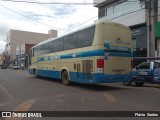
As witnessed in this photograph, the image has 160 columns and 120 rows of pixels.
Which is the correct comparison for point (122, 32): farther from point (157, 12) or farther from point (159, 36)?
point (157, 12)

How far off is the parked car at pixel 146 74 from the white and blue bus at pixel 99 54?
1.88m

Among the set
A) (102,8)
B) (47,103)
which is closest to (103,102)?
(47,103)

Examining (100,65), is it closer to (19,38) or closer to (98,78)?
(98,78)

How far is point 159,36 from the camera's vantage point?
30.3 meters

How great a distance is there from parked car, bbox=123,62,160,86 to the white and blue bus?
188cm

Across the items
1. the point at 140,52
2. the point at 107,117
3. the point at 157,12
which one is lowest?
the point at 107,117

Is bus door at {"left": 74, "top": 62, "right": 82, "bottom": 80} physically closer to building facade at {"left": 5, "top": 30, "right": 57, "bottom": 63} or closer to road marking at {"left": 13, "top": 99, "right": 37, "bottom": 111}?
road marking at {"left": 13, "top": 99, "right": 37, "bottom": 111}

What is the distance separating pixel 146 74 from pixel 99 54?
5491 millimetres

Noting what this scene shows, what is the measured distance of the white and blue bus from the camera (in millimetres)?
15750

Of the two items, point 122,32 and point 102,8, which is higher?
point 102,8

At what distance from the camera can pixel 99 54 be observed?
1569 centimetres

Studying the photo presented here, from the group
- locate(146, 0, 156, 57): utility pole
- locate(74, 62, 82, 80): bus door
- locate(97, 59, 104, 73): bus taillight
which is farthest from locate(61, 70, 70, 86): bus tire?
locate(146, 0, 156, 57): utility pole

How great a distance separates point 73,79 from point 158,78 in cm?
531

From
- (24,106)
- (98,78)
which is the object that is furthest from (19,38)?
(24,106)
